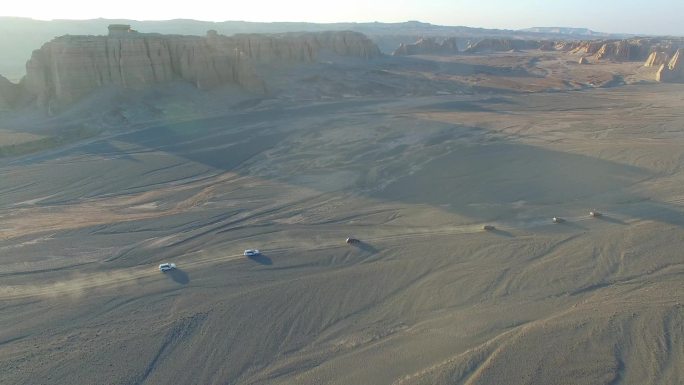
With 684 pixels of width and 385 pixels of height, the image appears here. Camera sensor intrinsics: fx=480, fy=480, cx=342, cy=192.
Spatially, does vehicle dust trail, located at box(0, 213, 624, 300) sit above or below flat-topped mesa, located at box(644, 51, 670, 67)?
below

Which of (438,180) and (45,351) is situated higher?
(438,180)

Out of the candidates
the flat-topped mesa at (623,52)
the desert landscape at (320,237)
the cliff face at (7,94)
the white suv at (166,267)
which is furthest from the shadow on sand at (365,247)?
the flat-topped mesa at (623,52)

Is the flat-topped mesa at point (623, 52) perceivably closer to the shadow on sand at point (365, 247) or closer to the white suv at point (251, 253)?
the shadow on sand at point (365, 247)

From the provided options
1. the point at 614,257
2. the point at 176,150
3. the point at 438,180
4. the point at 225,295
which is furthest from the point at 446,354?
the point at 176,150

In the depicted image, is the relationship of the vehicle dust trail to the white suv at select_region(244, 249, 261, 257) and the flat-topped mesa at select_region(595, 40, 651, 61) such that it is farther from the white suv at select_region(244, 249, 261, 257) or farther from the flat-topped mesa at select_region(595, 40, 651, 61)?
the flat-topped mesa at select_region(595, 40, 651, 61)

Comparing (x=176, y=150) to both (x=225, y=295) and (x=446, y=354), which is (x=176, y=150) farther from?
(x=446, y=354)

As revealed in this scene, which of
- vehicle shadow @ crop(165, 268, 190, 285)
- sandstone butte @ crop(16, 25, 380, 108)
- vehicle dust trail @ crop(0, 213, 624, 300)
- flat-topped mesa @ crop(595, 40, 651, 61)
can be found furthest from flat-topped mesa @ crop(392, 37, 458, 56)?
vehicle shadow @ crop(165, 268, 190, 285)
